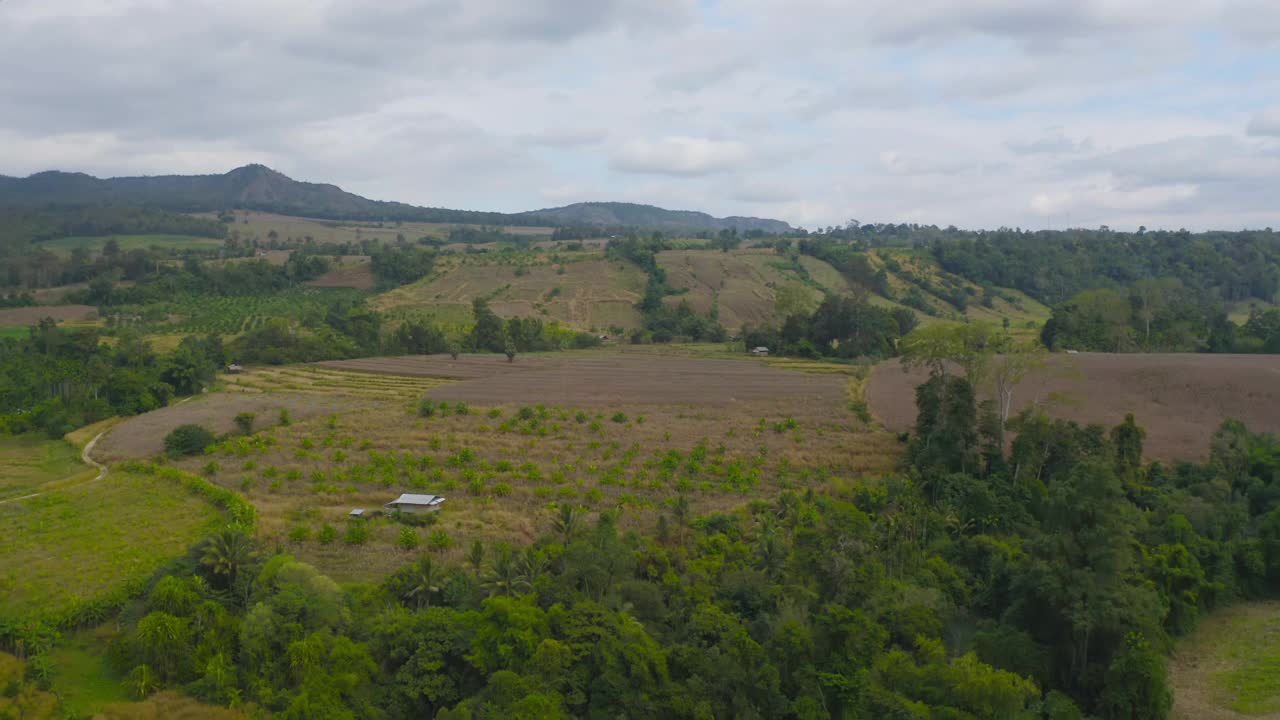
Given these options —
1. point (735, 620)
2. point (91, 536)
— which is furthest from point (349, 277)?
point (735, 620)

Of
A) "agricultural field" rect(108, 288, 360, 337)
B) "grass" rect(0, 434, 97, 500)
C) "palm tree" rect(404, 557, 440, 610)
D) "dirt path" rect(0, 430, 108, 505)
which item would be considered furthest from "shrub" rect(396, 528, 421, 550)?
"agricultural field" rect(108, 288, 360, 337)

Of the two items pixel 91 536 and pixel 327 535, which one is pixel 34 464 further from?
pixel 327 535

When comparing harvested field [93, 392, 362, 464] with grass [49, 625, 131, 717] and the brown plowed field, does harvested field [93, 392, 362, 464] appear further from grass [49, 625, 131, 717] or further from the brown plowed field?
grass [49, 625, 131, 717]

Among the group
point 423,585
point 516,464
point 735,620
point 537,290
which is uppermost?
point 537,290

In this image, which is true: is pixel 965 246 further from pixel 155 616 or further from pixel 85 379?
pixel 155 616

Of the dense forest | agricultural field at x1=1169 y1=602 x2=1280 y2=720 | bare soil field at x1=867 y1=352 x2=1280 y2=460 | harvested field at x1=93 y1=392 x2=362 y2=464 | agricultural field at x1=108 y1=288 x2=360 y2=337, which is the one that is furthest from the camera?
agricultural field at x1=108 y1=288 x2=360 y2=337

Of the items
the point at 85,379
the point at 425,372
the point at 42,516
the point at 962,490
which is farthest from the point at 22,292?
the point at 962,490

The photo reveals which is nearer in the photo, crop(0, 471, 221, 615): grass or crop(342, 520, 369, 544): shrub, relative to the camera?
crop(0, 471, 221, 615): grass
